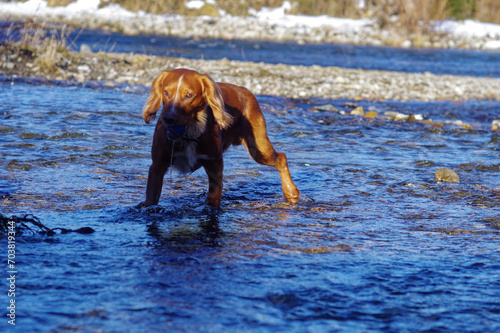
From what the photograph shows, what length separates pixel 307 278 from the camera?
3.60 metres

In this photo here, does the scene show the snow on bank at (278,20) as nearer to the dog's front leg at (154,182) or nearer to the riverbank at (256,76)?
the riverbank at (256,76)

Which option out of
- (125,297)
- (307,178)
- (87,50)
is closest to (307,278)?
(125,297)

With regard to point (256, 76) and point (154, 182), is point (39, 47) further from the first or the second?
point (154, 182)

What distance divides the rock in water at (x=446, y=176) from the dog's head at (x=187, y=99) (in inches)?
109

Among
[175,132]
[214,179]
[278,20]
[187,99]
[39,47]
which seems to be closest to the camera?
[175,132]

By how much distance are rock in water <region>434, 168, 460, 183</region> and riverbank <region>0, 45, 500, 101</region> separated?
6.80 meters

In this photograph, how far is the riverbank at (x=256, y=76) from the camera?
1353cm

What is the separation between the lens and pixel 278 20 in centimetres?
3547

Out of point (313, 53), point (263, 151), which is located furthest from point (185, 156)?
point (313, 53)

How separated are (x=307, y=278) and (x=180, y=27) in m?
27.9

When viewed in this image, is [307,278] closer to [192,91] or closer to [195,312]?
[195,312]

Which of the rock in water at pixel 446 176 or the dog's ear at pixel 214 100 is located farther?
the rock in water at pixel 446 176

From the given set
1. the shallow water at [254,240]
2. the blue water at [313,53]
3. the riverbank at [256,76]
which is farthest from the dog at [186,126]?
the blue water at [313,53]

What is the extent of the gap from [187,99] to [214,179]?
76 cm
